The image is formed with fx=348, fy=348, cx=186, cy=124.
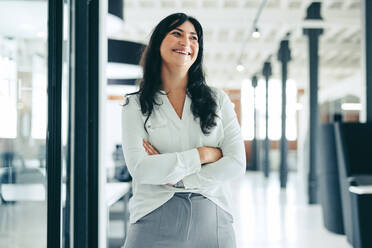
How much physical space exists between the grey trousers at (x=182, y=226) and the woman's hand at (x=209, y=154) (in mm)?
163

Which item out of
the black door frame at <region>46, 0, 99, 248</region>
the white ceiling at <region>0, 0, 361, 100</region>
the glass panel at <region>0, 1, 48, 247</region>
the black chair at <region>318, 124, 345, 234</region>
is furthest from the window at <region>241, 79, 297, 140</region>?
the glass panel at <region>0, 1, 48, 247</region>

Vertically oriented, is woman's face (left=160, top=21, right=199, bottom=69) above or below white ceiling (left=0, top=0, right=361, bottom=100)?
below

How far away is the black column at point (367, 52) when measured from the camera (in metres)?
4.43

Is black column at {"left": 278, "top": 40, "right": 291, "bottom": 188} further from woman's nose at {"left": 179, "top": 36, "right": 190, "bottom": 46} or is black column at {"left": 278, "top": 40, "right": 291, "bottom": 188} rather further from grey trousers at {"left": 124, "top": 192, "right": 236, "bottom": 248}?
grey trousers at {"left": 124, "top": 192, "right": 236, "bottom": 248}

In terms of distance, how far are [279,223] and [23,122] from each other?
4750 millimetres

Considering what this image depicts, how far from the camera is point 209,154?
1.44 meters

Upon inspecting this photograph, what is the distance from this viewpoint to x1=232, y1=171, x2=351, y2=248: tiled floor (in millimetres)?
4473

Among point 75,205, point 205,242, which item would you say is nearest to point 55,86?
point 75,205

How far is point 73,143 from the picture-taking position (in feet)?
7.05

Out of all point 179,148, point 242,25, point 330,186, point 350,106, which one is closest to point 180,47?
point 179,148

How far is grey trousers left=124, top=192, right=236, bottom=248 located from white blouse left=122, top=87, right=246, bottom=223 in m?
0.03

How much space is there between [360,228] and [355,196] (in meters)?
0.34

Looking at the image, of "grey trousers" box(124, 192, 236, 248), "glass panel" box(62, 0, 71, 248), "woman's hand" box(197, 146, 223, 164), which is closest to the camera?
"grey trousers" box(124, 192, 236, 248)

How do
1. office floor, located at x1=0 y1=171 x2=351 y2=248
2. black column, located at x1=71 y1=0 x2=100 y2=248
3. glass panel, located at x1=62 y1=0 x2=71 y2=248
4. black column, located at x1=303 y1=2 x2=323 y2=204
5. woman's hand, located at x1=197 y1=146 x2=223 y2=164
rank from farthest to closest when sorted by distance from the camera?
black column, located at x1=303 y1=2 x2=323 y2=204, black column, located at x1=71 y1=0 x2=100 y2=248, glass panel, located at x1=62 y1=0 x2=71 y2=248, office floor, located at x1=0 y1=171 x2=351 y2=248, woman's hand, located at x1=197 y1=146 x2=223 y2=164
